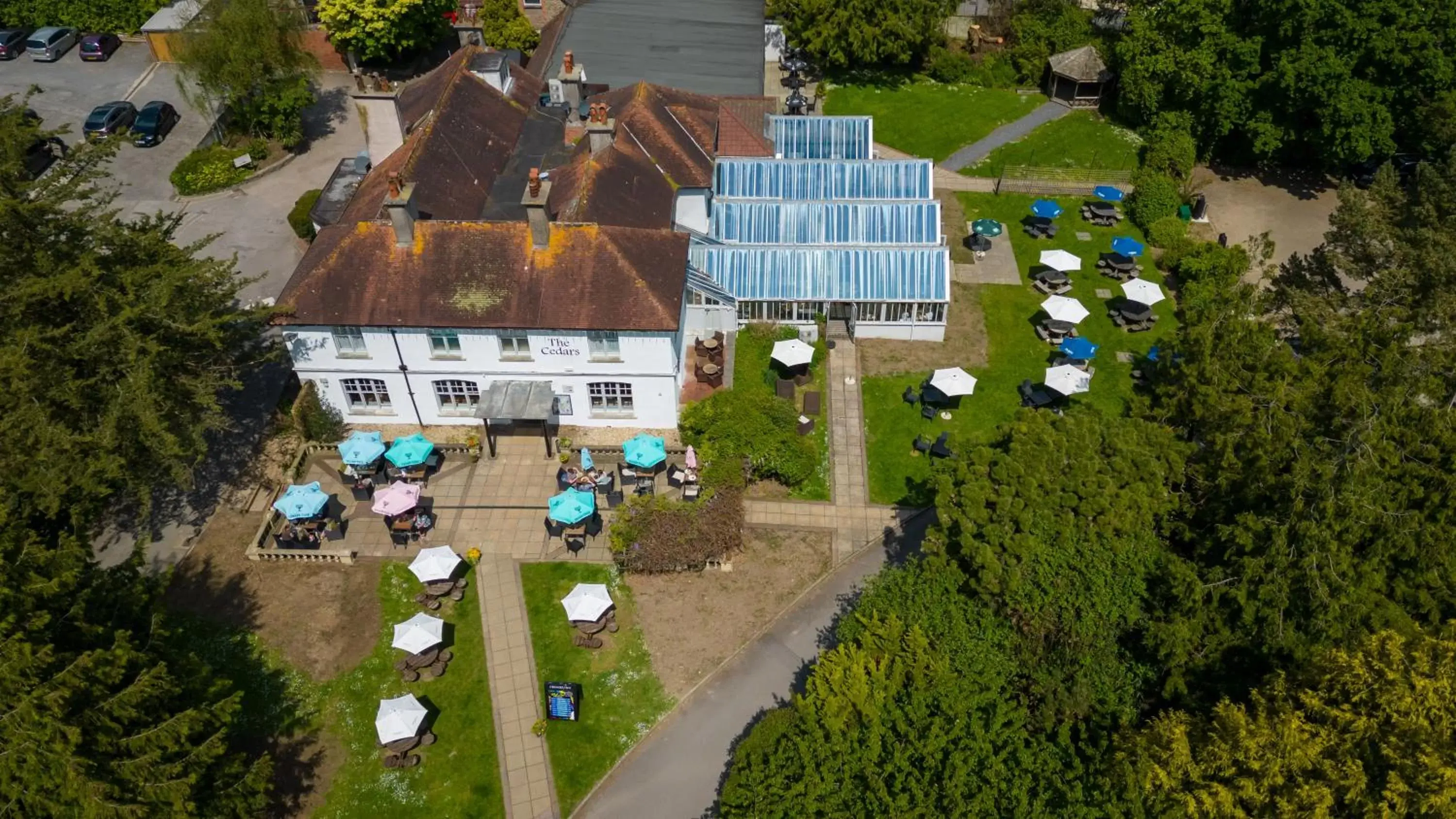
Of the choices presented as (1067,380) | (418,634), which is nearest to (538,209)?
(418,634)

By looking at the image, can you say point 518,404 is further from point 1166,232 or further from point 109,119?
point 109,119

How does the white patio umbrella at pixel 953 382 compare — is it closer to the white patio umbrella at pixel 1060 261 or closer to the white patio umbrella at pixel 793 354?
the white patio umbrella at pixel 793 354

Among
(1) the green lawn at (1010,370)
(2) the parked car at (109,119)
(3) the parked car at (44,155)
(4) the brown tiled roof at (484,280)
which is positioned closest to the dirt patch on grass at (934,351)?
(1) the green lawn at (1010,370)

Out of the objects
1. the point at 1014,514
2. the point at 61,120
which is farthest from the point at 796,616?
the point at 61,120

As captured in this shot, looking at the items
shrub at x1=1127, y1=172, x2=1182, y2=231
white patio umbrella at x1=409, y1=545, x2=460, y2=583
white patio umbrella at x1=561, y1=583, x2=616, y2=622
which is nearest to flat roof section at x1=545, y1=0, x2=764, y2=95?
shrub at x1=1127, y1=172, x2=1182, y2=231

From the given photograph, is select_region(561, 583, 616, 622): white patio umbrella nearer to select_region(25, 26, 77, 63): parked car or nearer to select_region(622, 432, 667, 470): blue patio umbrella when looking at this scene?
select_region(622, 432, 667, 470): blue patio umbrella

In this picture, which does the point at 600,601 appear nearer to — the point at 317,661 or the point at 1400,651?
the point at 317,661
